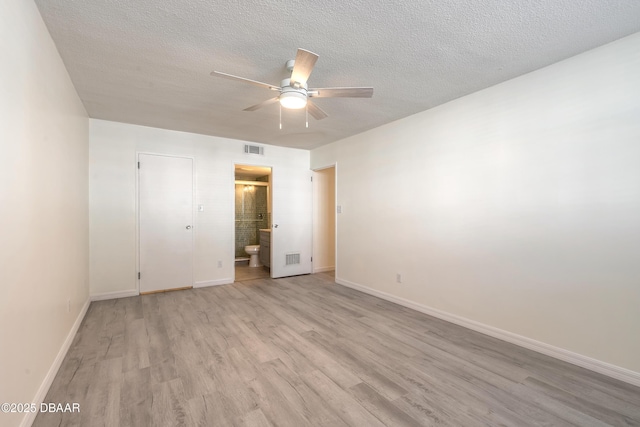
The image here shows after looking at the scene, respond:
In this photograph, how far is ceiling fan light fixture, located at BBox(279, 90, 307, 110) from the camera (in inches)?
87.4

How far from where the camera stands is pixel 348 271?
475 centimetres

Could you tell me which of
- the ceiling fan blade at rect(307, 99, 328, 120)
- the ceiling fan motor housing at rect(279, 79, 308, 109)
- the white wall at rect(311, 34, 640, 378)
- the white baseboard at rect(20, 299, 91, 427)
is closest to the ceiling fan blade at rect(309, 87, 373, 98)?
the ceiling fan motor housing at rect(279, 79, 308, 109)

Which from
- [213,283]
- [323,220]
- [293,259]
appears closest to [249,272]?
[293,259]

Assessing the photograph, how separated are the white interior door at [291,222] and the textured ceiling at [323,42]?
7.75 ft

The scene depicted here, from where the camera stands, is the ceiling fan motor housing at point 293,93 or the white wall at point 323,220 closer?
the ceiling fan motor housing at point 293,93

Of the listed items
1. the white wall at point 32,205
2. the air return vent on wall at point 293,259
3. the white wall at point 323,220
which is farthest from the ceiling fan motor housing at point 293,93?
the air return vent on wall at point 293,259

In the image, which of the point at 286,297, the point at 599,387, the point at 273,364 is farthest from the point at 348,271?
the point at 599,387

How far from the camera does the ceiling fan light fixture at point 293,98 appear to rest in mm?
2221

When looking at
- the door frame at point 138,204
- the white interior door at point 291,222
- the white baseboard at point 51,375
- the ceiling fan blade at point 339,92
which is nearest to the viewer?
the white baseboard at point 51,375

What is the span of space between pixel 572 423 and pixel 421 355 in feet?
3.25

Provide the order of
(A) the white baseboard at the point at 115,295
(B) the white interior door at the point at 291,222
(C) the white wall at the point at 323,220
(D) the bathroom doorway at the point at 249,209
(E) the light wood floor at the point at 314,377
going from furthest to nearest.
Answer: (D) the bathroom doorway at the point at 249,209, (C) the white wall at the point at 323,220, (B) the white interior door at the point at 291,222, (A) the white baseboard at the point at 115,295, (E) the light wood floor at the point at 314,377

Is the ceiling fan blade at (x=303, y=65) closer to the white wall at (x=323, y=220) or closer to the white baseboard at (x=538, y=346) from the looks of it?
the white baseboard at (x=538, y=346)

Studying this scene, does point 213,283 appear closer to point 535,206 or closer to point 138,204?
point 138,204

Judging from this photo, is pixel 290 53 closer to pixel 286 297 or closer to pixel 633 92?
pixel 633 92
